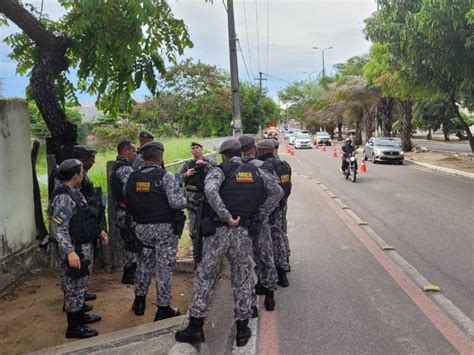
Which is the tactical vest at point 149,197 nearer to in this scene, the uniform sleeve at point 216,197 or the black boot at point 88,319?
the uniform sleeve at point 216,197

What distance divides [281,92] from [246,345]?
87650 millimetres

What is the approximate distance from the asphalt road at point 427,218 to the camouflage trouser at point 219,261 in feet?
7.68

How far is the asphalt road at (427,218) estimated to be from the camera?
5883mm

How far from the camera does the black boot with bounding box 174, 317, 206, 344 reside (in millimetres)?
3930

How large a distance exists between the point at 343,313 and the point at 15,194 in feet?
12.9

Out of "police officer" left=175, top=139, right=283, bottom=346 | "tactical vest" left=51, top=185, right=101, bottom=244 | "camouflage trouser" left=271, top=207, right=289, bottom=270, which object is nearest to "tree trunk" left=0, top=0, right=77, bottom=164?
"tactical vest" left=51, top=185, right=101, bottom=244

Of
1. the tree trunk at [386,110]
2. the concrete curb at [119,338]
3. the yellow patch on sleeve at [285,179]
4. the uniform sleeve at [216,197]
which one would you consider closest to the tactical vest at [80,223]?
the concrete curb at [119,338]

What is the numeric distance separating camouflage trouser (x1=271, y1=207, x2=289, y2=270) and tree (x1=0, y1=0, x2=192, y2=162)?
7.29 ft

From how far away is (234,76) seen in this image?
13.4m

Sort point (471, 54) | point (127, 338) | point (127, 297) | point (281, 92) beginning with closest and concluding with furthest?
1. point (127, 338)
2. point (127, 297)
3. point (471, 54)
4. point (281, 92)

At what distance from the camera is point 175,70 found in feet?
117

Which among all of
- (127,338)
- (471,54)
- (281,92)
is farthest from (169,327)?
(281,92)

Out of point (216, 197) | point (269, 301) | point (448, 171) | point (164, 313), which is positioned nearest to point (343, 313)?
point (269, 301)

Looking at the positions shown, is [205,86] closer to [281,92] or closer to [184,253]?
[184,253]
